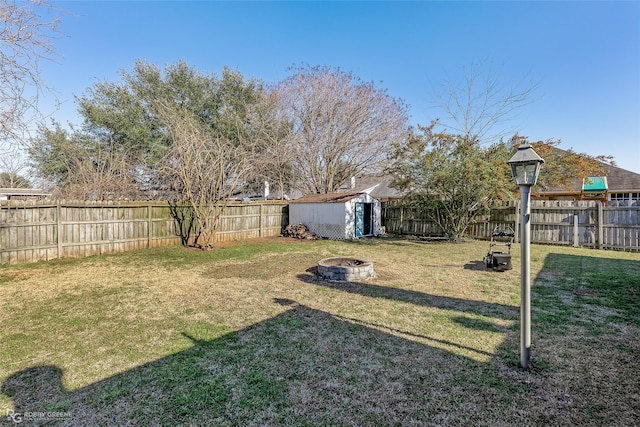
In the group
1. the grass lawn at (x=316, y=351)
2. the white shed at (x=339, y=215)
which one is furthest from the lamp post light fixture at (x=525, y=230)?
the white shed at (x=339, y=215)

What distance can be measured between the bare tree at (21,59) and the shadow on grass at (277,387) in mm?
2907

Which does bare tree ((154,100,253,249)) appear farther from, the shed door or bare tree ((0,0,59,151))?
bare tree ((0,0,59,151))

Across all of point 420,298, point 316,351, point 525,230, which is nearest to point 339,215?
point 420,298

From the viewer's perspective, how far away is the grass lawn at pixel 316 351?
2189 mm

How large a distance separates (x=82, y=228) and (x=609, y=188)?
21.9 metres

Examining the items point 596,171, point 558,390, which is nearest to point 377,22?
point 596,171

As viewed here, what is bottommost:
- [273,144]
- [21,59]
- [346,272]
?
[346,272]

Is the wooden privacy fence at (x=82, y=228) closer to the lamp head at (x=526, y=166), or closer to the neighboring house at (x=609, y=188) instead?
the lamp head at (x=526, y=166)

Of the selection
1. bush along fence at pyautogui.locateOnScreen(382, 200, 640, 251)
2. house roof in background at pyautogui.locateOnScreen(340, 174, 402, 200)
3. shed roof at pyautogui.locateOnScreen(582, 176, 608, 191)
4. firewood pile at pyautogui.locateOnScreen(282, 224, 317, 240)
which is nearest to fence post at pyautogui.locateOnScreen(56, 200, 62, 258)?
firewood pile at pyautogui.locateOnScreen(282, 224, 317, 240)

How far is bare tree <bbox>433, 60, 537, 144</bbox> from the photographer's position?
1088 centimetres

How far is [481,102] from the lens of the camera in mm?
11320

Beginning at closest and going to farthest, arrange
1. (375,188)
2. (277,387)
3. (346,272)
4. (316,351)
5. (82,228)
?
(277,387) → (316,351) → (346,272) → (82,228) → (375,188)

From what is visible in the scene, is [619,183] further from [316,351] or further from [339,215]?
[316,351]

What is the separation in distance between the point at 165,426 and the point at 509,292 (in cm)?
525
